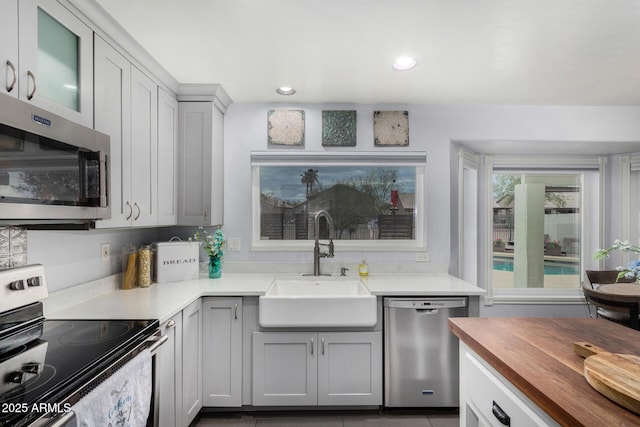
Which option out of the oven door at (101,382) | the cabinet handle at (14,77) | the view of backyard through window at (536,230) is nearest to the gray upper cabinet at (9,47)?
the cabinet handle at (14,77)

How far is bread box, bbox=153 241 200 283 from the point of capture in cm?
254

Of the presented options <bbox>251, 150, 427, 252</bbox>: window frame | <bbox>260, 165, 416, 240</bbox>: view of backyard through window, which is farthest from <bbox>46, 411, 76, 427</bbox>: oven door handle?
<bbox>260, 165, 416, 240</bbox>: view of backyard through window

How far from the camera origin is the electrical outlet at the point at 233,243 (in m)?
2.99

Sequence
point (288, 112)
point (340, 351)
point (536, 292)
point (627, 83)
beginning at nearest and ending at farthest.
Answer: point (340, 351) → point (627, 83) → point (288, 112) → point (536, 292)

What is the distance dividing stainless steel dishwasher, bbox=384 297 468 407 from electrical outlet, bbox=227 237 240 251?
1336 millimetres

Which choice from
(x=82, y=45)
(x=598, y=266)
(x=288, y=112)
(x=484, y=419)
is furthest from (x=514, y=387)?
(x=598, y=266)

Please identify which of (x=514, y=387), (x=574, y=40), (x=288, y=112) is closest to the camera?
(x=514, y=387)

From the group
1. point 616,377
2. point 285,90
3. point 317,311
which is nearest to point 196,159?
point 285,90

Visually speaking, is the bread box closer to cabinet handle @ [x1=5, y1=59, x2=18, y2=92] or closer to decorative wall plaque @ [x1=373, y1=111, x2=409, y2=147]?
cabinet handle @ [x1=5, y1=59, x2=18, y2=92]

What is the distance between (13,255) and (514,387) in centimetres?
200

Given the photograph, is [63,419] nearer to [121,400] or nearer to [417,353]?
[121,400]

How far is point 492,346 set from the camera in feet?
3.85

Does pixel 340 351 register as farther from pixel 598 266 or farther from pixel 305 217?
pixel 598 266

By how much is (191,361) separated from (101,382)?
1.07 metres
